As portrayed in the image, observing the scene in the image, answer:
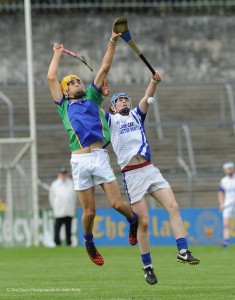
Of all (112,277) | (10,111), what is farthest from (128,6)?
(112,277)

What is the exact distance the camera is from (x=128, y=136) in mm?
15727

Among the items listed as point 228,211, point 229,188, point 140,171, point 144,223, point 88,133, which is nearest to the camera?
point 88,133

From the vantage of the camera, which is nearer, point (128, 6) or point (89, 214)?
point (89, 214)

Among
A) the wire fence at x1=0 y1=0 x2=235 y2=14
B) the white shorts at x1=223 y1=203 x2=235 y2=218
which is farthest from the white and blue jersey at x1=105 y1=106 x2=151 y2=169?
the wire fence at x1=0 y1=0 x2=235 y2=14

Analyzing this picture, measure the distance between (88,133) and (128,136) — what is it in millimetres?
823

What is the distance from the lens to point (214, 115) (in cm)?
3806

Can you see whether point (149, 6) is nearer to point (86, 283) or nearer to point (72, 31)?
point (72, 31)

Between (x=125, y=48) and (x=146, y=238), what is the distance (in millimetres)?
25697

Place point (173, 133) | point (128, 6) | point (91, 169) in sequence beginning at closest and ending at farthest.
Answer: point (91, 169) < point (173, 133) < point (128, 6)

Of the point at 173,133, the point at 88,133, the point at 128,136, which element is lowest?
the point at 173,133

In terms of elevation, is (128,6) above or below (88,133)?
above

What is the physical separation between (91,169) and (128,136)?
2.74 feet

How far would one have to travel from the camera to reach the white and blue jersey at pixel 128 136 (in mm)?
15609

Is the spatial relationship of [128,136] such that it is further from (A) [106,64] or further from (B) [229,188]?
(B) [229,188]
